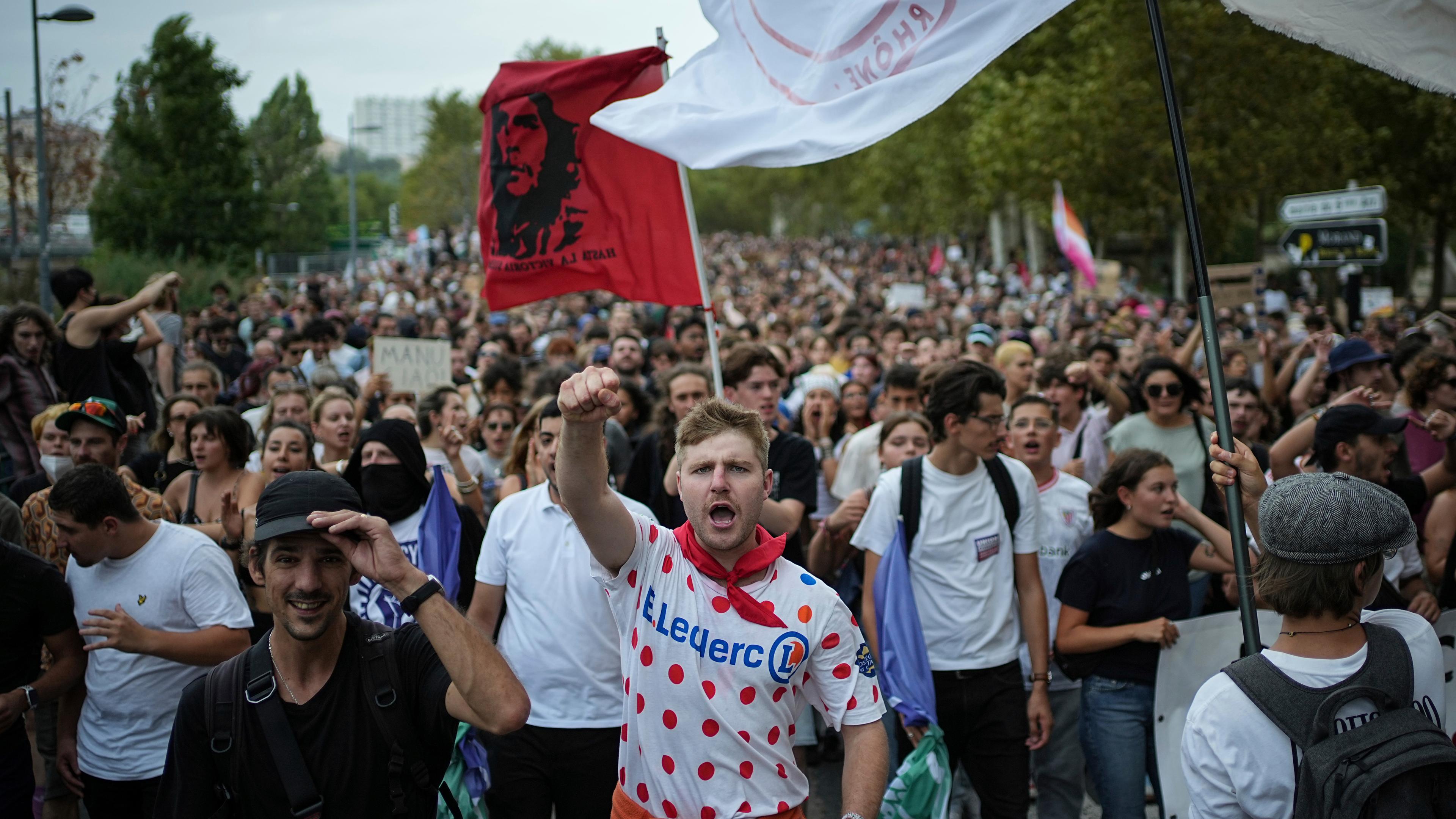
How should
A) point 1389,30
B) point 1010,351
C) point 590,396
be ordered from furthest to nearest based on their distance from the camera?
point 1010,351
point 1389,30
point 590,396

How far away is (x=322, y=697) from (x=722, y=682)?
3.29ft

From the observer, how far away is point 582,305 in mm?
27672

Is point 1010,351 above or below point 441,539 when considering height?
above

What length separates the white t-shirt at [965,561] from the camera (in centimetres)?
471

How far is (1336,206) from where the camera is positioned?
1254 centimetres

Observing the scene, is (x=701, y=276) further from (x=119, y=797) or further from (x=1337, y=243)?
(x=1337, y=243)

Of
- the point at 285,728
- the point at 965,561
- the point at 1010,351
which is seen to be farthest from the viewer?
the point at 1010,351

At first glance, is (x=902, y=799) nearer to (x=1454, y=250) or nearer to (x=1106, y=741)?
(x=1106, y=741)

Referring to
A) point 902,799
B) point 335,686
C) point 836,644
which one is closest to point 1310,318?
point 902,799

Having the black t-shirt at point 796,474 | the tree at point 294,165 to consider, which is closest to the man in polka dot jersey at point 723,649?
the black t-shirt at point 796,474

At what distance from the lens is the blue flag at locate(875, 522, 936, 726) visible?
458 centimetres

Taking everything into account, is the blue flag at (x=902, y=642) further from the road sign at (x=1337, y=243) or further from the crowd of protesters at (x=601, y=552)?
the road sign at (x=1337, y=243)

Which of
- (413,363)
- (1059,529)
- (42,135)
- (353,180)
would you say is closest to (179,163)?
(353,180)

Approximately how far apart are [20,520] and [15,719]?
1.36 metres
